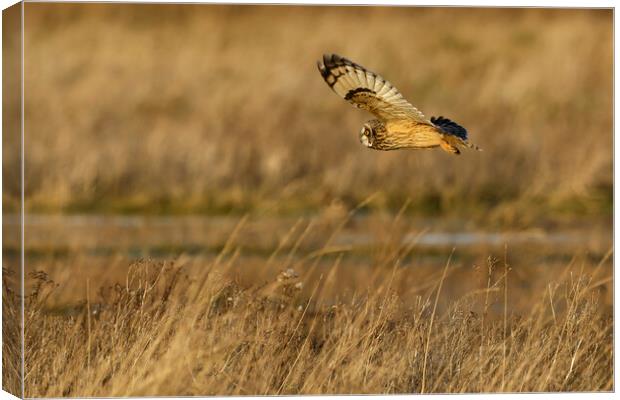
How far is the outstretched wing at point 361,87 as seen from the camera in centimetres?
777

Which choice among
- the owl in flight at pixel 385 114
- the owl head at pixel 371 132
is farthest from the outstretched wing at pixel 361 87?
the owl head at pixel 371 132

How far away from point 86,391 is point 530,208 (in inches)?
352

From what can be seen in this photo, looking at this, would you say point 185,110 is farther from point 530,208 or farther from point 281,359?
point 281,359

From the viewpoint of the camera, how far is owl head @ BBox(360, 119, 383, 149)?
807 centimetres

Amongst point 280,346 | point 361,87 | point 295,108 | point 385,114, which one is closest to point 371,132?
point 385,114

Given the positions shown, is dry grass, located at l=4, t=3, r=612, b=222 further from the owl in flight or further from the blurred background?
the owl in flight

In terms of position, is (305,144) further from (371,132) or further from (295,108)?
(371,132)

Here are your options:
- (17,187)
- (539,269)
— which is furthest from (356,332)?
(539,269)

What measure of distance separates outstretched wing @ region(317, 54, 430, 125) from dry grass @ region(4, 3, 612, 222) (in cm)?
693

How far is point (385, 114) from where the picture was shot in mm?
8000

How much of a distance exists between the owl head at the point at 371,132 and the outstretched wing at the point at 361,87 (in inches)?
6.7

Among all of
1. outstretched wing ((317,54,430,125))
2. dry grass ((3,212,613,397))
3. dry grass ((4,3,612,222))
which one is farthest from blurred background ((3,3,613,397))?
outstretched wing ((317,54,430,125))

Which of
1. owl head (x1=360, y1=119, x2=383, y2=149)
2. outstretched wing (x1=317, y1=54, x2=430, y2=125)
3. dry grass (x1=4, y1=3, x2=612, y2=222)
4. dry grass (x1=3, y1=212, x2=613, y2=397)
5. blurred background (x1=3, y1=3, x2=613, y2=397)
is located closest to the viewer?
dry grass (x1=3, y1=212, x2=613, y2=397)

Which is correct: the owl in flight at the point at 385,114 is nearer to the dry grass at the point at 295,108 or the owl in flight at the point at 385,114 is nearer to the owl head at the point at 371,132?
the owl head at the point at 371,132
